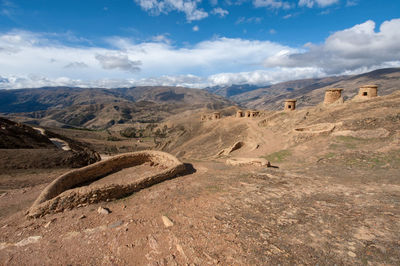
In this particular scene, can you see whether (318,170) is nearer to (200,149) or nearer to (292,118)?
(292,118)

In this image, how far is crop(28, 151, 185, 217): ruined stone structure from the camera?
261 inches

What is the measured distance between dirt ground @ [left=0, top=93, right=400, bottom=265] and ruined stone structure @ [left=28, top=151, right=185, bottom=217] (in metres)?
0.29

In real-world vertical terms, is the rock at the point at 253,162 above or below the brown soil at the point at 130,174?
above

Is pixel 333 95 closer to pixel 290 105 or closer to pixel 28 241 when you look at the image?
pixel 290 105

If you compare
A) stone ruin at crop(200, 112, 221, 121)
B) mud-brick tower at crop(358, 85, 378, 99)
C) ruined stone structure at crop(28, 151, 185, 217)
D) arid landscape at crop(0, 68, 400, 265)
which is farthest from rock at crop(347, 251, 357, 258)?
stone ruin at crop(200, 112, 221, 121)

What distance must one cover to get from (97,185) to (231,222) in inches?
199

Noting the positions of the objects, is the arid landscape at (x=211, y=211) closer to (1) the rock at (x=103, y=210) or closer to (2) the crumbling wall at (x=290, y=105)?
(1) the rock at (x=103, y=210)

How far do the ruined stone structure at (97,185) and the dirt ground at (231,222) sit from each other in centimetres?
29

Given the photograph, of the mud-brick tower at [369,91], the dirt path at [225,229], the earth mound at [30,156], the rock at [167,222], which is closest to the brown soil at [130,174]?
the dirt path at [225,229]

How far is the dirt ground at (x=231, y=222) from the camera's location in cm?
427

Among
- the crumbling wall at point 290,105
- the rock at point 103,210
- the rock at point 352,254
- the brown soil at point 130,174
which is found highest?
the crumbling wall at point 290,105

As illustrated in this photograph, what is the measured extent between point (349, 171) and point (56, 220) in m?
A: 13.0

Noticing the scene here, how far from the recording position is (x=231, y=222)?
5.41 metres

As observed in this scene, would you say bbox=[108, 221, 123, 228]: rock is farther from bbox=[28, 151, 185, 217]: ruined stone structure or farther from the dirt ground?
bbox=[28, 151, 185, 217]: ruined stone structure
